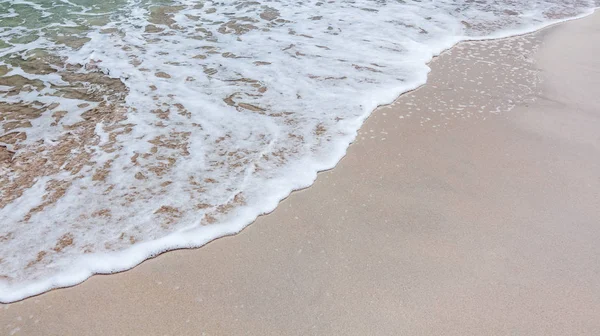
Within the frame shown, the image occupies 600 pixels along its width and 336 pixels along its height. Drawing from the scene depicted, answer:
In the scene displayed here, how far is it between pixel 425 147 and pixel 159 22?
15.2 feet

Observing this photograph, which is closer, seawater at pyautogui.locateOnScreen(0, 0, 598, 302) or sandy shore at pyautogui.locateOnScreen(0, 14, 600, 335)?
sandy shore at pyautogui.locateOnScreen(0, 14, 600, 335)

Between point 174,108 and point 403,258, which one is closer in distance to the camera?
point 403,258

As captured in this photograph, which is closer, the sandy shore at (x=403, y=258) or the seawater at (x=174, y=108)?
the sandy shore at (x=403, y=258)

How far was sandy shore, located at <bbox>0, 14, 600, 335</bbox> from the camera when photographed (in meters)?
1.89

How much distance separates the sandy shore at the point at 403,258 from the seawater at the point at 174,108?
0.63ft

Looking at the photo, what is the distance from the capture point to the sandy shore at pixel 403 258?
1890 millimetres

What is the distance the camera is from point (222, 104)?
3.80 meters

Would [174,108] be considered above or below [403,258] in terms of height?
below

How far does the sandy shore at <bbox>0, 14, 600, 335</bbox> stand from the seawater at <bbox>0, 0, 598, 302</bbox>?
0.63ft

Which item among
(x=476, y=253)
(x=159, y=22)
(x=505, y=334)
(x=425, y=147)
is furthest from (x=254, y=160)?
(x=159, y=22)

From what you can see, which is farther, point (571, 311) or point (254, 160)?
point (254, 160)

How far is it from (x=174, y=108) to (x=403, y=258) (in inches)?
94.8

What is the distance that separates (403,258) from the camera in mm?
2207

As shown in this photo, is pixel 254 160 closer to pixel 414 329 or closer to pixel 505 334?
pixel 414 329
